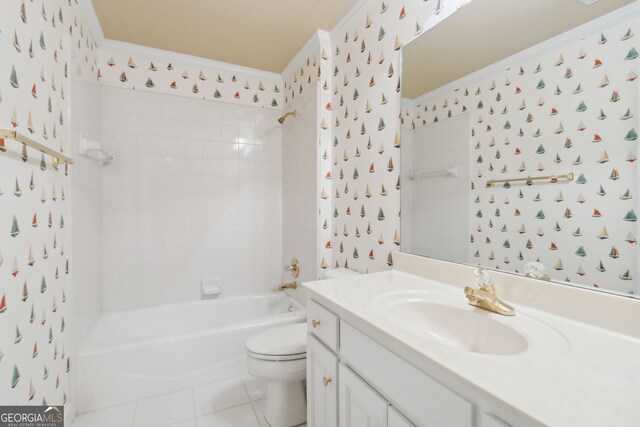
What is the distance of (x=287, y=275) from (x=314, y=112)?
146 centimetres

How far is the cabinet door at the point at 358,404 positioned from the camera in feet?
2.63

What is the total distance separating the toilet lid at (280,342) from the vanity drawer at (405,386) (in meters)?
0.63

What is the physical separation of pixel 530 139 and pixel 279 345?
1.45 meters

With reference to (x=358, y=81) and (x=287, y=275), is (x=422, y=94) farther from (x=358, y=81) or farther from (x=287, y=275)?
(x=287, y=275)

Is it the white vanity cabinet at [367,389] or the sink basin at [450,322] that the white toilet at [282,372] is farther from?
the sink basin at [450,322]

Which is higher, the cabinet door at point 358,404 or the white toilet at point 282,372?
the cabinet door at point 358,404

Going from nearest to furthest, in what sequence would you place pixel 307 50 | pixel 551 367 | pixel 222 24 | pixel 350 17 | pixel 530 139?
pixel 551 367, pixel 530 139, pixel 350 17, pixel 222 24, pixel 307 50

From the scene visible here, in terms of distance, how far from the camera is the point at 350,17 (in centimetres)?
180

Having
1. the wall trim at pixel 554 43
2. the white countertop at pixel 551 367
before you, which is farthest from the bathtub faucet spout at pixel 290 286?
the wall trim at pixel 554 43

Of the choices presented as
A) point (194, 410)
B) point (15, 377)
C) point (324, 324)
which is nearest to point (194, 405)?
point (194, 410)

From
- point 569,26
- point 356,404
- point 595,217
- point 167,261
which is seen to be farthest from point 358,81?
point 167,261

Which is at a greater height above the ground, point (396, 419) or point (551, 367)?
point (551, 367)

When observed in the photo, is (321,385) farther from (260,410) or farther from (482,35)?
(482,35)

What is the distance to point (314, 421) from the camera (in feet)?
3.85
